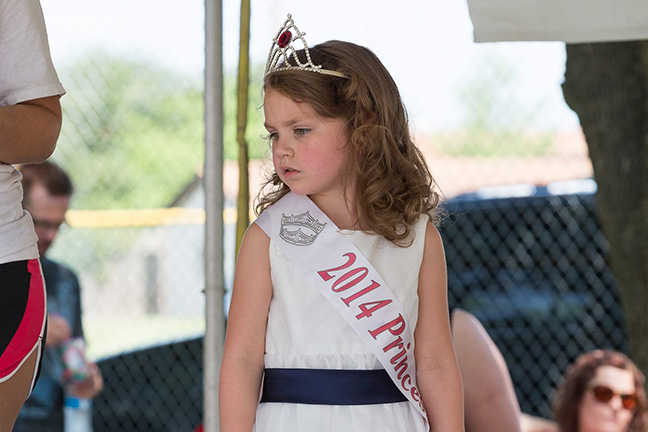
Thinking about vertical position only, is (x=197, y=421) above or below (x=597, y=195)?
below

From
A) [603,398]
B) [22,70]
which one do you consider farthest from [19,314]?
[603,398]

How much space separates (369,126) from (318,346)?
18.9 inches

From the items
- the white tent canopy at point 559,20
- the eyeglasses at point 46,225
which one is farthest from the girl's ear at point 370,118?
the eyeglasses at point 46,225

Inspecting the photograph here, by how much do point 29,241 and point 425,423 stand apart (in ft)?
2.90

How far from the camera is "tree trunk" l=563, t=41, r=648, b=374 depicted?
12.9 feet

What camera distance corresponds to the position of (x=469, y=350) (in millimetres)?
2990

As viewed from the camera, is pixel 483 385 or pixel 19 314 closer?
pixel 19 314

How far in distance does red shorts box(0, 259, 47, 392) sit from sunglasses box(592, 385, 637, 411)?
2.55 metres

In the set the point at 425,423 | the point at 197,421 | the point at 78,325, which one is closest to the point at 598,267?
the point at 197,421

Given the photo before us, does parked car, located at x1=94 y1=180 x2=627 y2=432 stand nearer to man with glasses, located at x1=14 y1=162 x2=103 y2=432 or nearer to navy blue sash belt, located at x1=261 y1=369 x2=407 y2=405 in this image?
man with glasses, located at x1=14 y1=162 x2=103 y2=432

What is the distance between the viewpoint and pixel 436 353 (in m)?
1.93

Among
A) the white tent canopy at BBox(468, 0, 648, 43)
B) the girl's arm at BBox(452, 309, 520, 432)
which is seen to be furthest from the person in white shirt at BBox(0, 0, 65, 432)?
the girl's arm at BBox(452, 309, 520, 432)

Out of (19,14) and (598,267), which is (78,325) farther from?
(598,267)

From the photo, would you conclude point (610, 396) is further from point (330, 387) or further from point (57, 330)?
point (57, 330)
